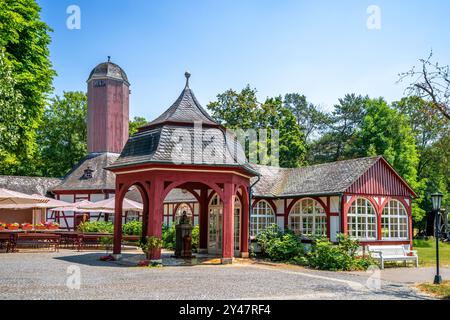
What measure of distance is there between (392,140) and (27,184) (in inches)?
1072

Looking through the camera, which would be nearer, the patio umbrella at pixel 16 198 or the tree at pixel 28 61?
the tree at pixel 28 61

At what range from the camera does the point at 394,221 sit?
21.9 meters

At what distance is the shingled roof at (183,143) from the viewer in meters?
17.7

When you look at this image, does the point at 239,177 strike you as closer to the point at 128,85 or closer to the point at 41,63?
the point at 41,63

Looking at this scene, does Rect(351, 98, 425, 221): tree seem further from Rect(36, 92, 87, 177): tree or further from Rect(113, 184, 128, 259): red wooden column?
Rect(36, 92, 87, 177): tree

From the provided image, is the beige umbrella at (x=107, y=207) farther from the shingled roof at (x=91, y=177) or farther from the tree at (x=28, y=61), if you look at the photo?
the shingled roof at (x=91, y=177)

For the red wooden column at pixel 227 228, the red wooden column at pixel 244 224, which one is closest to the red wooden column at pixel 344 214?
the red wooden column at pixel 244 224

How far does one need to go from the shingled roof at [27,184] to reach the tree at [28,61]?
45.3 feet

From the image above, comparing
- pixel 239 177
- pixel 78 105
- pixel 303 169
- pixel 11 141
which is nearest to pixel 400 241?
pixel 303 169

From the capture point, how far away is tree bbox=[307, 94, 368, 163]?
178 ft

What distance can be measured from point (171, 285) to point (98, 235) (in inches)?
543

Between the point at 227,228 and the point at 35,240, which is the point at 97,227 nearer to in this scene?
the point at 35,240

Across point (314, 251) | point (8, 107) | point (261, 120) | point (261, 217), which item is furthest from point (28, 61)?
point (261, 120)

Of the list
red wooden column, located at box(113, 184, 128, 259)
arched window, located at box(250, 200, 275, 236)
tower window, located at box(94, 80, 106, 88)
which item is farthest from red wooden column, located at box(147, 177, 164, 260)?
tower window, located at box(94, 80, 106, 88)
